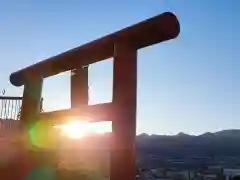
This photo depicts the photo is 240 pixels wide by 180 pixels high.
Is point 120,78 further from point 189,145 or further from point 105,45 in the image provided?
point 189,145

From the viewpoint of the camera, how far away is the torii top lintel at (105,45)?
1.95 m

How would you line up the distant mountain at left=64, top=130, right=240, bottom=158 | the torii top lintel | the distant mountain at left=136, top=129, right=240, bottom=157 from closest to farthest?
the torii top lintel → the distant mountain at left=64, top=130, right=240, bottom=158 → the distant mountain at left=136, top=129, right=240, bottom=157

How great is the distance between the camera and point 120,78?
212cm

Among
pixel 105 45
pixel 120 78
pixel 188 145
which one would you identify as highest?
pixel 188 145

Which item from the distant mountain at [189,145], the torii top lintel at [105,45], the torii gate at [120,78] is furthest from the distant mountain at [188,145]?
the torii gate at [120,78]

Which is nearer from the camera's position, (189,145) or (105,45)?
(105,45)

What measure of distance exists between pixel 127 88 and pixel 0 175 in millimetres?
1069

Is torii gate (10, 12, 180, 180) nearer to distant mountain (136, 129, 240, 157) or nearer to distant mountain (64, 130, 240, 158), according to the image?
distant mountain (64, 130, 240, 158)

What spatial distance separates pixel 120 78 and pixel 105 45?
301 millimetres

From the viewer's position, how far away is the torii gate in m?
1.97

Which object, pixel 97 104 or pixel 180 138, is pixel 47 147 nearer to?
pixel 97 104

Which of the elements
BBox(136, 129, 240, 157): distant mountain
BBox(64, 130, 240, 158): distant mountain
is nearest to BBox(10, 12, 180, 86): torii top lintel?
BBox(64, 130, 240, 158): distant mountain

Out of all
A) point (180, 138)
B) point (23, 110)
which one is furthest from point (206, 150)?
point (23, 110)

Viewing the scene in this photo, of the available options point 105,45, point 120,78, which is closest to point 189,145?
point 105,45
